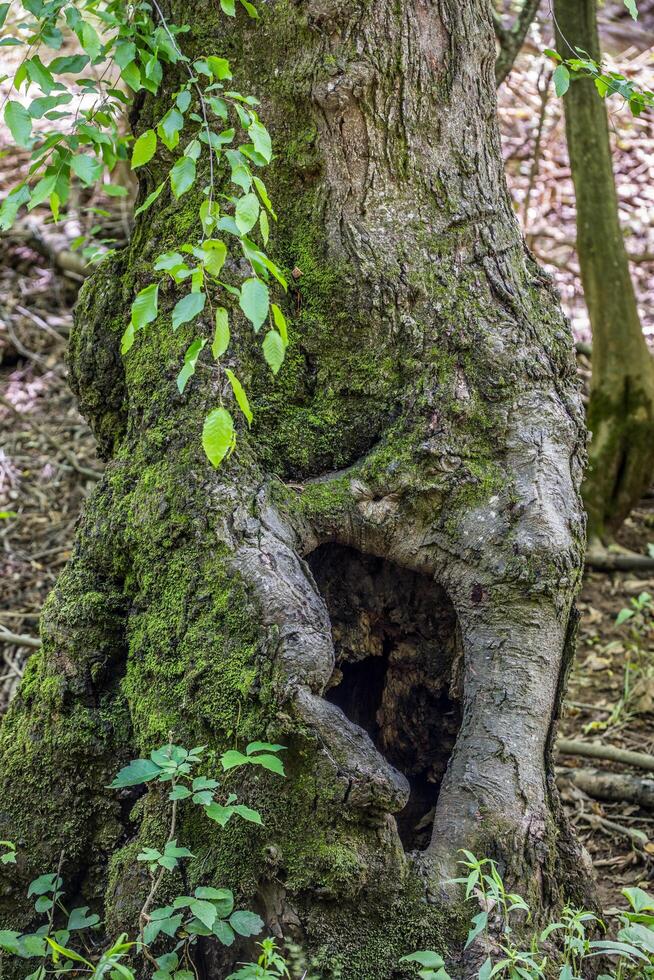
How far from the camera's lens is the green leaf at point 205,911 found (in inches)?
70.7

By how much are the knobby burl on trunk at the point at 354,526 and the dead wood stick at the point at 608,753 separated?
1241mm

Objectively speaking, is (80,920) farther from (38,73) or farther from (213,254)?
(38,73)

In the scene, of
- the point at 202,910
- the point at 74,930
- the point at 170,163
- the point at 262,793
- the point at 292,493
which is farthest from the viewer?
Result: the point at 170,163

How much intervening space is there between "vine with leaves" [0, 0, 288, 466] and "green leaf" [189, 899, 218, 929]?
37.5 inches

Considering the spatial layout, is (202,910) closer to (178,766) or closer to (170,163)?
(178,766)

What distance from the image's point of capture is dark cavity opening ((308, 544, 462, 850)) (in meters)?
2.64

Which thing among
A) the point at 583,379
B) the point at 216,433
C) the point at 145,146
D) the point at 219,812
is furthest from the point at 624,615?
the point at 145,146

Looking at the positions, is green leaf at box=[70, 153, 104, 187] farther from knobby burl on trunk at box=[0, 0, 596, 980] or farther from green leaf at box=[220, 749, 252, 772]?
green leaf at box=[220, 749, 252, 772]

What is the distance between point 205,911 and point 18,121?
191 centimetres

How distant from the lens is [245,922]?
1.93 m

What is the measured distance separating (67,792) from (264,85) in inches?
85.1

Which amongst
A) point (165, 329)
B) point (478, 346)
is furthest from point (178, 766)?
point (478, 346)

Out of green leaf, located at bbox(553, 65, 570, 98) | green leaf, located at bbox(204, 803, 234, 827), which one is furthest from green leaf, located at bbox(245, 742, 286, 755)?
green leaf, located at bbox(553, 65, 570, 98)

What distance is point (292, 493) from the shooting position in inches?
96.6
